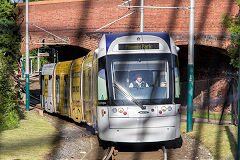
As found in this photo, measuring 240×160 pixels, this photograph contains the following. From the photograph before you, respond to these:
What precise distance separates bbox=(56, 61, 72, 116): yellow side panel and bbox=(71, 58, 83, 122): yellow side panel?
1.04 meters

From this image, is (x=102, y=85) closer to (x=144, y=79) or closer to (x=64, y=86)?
(x=144, y=79)

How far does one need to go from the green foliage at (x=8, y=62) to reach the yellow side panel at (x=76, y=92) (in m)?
2.29

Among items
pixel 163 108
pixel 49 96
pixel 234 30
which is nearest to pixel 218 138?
pixel 163 108

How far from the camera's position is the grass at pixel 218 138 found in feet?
37.8

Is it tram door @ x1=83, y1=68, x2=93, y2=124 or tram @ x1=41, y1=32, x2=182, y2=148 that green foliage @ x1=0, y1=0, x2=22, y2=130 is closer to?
tram door @ x1=83, y1=68, x2=93, y2=124

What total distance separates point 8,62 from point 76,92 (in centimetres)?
290

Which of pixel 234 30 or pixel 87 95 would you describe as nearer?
pixel 87 95

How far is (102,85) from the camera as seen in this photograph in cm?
1179

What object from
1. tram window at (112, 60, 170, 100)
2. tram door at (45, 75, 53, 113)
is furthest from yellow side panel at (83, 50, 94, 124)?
tram door at (45, 75, 53, 113)

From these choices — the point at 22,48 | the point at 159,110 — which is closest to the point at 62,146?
the point at 159,110

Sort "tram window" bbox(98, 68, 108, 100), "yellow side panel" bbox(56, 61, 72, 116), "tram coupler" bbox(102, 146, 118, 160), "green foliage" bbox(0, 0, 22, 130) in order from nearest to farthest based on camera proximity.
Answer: "tram coupler" bbox(102, 146, 118, 160) → "tram window" bbox(98, 68, 108, 100) → "green foliage" bbox(0, 0, 22, 130) → "yellow side panel" bbox(56, 61, 72, 116)

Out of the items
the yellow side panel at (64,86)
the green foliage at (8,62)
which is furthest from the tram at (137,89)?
the yellow side panel at (64,86)

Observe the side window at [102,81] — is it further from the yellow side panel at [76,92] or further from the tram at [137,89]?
the yellow side panel at [76,92]

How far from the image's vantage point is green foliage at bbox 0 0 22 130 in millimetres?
16250
